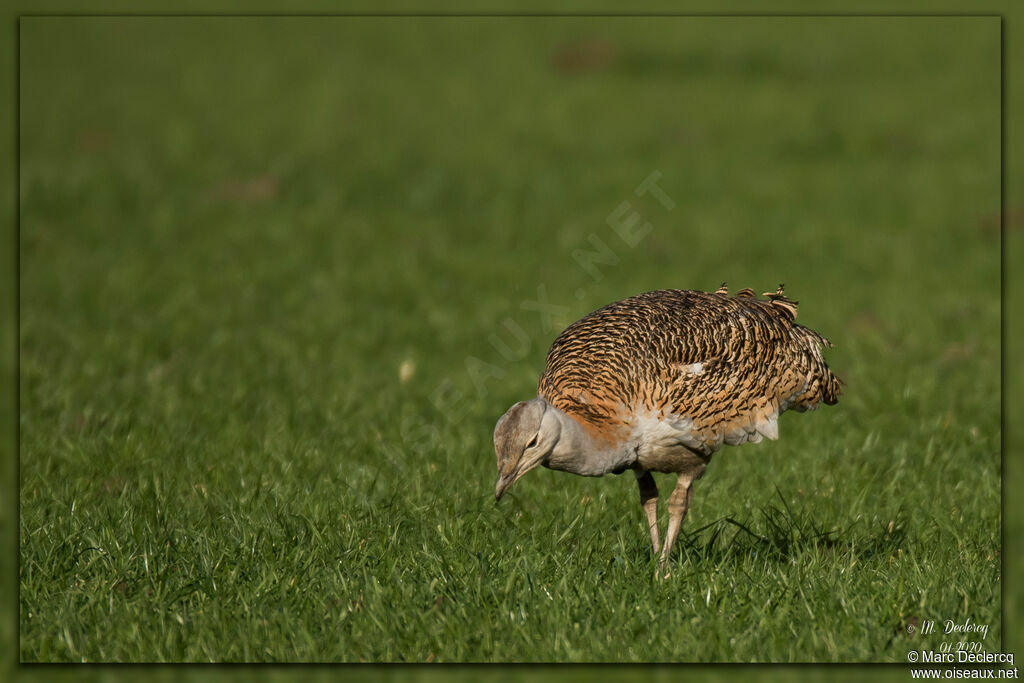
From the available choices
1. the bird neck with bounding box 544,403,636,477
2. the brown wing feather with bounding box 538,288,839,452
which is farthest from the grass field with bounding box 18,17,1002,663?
the brown wing feather with bounding box 538,288,839,452

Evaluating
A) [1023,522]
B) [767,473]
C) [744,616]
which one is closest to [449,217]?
[767,473]

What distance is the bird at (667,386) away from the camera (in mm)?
4172

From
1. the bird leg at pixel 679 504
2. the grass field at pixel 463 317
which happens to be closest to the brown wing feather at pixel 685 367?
the bird leg at pixel 679 504

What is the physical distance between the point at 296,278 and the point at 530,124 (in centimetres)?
385

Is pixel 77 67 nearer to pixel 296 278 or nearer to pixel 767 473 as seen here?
pixel 296 278

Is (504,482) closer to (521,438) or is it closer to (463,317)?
(521,438)

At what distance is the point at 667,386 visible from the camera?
428 centimetres

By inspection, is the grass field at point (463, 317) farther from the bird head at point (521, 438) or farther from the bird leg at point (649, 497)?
the bird head at point (521, 438)

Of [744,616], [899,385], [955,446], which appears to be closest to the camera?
[744,616]

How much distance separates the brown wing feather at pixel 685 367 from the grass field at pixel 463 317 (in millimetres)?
534

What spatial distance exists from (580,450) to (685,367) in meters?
0.55

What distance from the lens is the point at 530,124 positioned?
39.2 ft

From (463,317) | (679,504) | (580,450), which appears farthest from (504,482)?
(463,317)

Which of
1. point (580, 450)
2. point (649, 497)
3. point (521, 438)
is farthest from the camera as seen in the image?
point (649, 497)
